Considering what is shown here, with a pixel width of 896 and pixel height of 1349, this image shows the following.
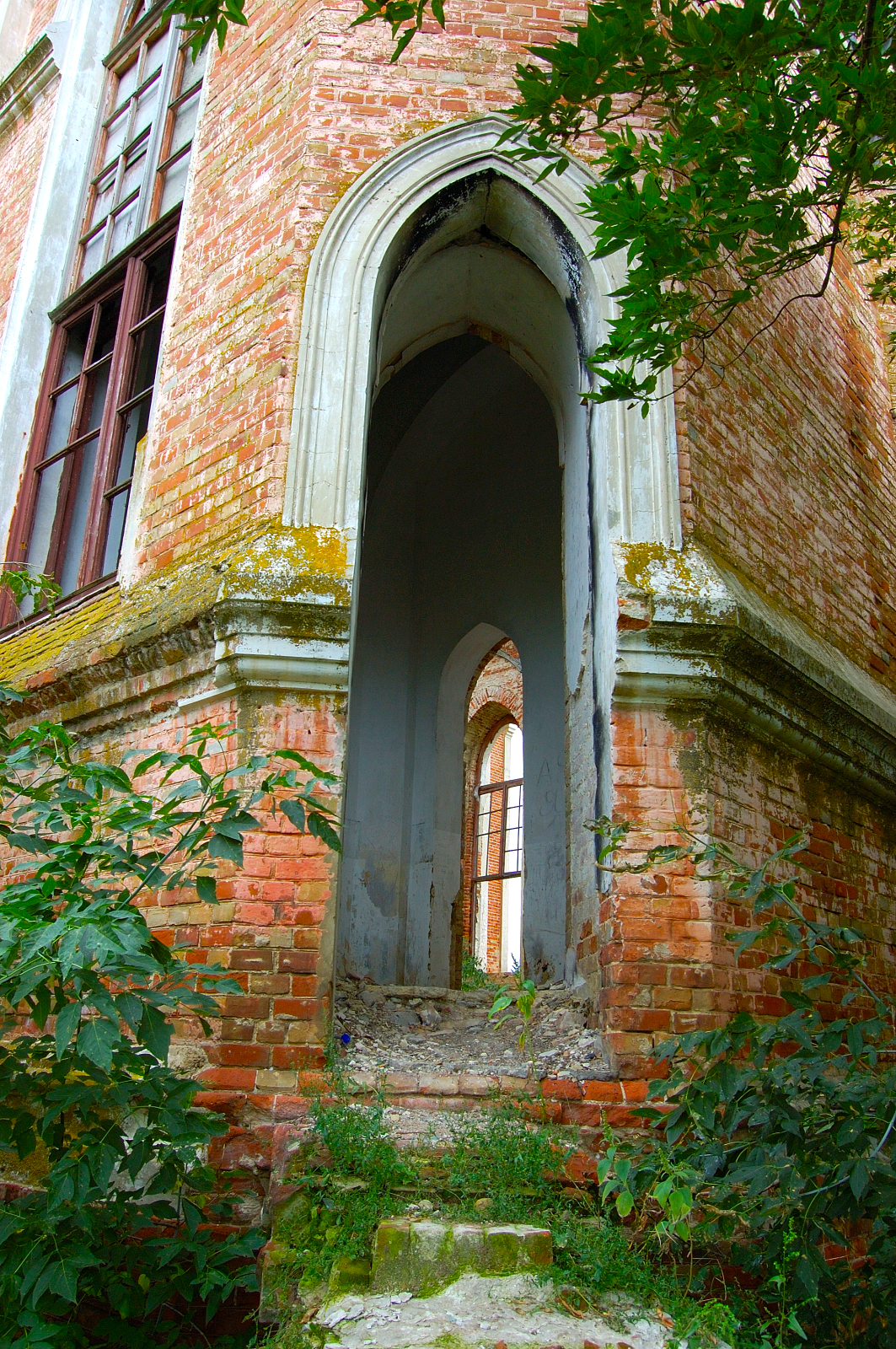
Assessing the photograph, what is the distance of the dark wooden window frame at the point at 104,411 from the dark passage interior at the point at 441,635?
2.16m

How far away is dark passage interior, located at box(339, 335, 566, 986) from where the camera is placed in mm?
7820

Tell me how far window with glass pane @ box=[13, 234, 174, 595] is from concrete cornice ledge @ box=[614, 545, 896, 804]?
317cm

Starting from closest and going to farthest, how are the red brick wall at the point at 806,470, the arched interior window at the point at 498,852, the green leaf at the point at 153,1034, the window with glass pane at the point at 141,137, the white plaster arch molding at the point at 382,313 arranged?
the green leaf at the point at 153,1034, the white plaster arch molding at the point at 382,313, the red brick wall at the point at 806,470, the window with glass pane at the point at 141,137, the arched interior window at the point at 498,852

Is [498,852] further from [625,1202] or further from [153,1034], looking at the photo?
[153,1034]

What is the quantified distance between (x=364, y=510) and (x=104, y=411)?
7.44ft

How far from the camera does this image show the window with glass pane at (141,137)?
7074 mm

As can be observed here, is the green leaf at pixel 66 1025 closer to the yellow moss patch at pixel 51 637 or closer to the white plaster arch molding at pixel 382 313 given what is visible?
the white plaster arch molding at pixel 382 313

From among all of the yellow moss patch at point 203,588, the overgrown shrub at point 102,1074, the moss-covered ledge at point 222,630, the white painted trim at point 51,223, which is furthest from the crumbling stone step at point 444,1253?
the white painted trim at point 51,223

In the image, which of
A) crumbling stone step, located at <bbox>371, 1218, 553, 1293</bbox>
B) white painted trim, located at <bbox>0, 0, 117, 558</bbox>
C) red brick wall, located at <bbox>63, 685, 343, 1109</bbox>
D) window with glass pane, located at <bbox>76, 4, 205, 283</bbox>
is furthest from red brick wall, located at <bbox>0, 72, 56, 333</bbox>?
crumbling stone step, located at <bbox>371, 1218, 553, 1293</bbox>

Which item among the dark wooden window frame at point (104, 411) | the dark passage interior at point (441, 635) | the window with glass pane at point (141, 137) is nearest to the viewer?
the dark wooden window frame at point (104, 411)

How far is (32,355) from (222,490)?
357 cm

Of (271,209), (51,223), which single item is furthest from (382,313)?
(51,223)

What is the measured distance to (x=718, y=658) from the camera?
4055 mm

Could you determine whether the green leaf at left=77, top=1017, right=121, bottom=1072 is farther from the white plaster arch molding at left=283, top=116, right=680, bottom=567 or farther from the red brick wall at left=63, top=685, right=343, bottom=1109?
the white plaster arch molding at left=283, top=116, right=680, bottom=567
